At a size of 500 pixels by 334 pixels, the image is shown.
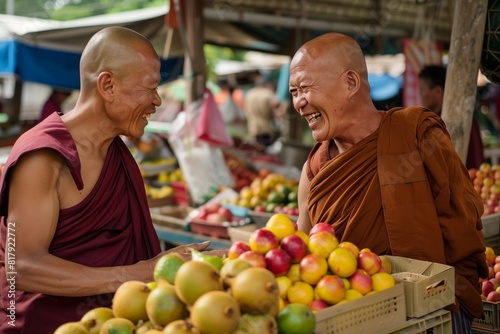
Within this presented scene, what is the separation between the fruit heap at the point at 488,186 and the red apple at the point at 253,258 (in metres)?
2.76

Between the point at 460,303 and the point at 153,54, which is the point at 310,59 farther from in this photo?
the point at 460,303

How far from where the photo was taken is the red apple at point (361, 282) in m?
2.08

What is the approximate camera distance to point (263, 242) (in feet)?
6.97

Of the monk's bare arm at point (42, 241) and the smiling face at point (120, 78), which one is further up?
the smiling face at point (120, 78)

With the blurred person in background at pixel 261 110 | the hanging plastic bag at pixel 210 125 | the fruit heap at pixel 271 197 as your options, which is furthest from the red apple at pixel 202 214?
the blurred person in background at pixel 261 110

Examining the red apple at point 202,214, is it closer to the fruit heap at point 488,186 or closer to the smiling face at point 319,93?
the fruit heap at point 488,186

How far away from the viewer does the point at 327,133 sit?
2.63 meters

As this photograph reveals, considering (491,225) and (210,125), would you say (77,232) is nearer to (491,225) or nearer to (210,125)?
(491,225)

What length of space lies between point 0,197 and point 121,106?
60cm

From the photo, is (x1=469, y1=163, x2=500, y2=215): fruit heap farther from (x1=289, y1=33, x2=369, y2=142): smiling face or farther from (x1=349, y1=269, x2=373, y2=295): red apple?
(x1=349, y1=269, x2=373, y2=295): red apple

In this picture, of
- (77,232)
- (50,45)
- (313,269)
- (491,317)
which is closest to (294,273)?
(313,269)

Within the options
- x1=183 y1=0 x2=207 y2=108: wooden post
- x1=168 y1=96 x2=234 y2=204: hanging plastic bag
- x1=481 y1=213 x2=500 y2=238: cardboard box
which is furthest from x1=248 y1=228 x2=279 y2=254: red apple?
x1=183 y1=0 x2=207 y2=108: wooden post

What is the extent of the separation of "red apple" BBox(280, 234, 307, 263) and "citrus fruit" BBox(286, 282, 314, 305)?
117 millimetres

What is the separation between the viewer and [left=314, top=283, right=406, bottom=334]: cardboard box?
6.20ft
